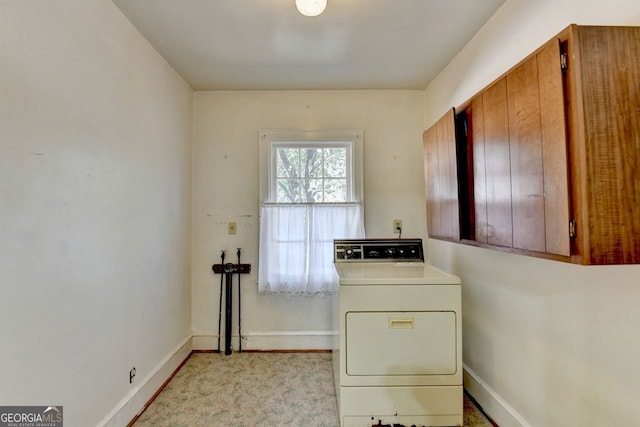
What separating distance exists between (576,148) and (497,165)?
40cm

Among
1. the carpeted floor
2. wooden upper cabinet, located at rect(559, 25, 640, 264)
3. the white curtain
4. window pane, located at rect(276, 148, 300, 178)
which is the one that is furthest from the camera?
window pane, located at rect(276, 148, 300, 178)

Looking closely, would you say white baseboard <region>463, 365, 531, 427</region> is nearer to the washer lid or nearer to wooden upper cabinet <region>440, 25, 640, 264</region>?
the washer lid

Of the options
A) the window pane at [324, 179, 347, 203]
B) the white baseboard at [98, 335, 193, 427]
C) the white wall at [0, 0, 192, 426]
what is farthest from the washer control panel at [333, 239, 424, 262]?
the white baseboard at [98, 335, 193, 427]

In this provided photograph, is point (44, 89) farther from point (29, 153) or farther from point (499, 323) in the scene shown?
point (499, 323)

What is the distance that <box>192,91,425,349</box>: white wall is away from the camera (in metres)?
2.89

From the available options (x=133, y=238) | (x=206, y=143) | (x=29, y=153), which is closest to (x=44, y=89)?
(x=29, y=153)

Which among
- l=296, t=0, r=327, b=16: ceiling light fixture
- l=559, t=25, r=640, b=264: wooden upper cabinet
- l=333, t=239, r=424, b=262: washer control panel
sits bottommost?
l=333, t=239, r=424, b=262: washer control panel

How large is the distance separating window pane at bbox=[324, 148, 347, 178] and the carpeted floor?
1.70m

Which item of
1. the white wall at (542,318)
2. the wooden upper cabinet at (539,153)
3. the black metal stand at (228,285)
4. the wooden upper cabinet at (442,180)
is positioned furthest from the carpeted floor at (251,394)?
the wooden upper cabinet at (539,153)

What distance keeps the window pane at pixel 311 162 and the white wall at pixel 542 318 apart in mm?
1251

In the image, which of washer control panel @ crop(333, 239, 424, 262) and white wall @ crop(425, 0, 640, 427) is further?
washer control panel @ crop(333, 239, 424, 262)

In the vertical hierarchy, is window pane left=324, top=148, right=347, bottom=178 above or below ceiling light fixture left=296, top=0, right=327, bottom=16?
below

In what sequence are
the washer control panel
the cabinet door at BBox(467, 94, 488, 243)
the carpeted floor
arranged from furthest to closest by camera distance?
the washer control panel, the carpeted floor, the cabinet door at BBox(467, 94, 488, 243)

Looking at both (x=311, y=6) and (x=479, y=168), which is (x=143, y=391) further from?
(x=311, y=6)
